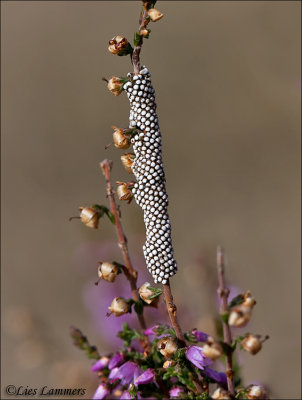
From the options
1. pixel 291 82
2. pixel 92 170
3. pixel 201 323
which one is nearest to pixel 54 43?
pixel 92 170

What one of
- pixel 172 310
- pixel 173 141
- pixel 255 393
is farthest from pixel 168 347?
pixel 173 141

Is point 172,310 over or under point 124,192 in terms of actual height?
under

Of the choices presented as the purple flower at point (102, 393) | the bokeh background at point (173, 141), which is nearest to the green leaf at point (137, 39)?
the purple flower at point (102, 393)

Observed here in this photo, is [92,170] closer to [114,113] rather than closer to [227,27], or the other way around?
[114,113]

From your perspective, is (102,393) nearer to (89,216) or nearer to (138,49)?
(89,216)

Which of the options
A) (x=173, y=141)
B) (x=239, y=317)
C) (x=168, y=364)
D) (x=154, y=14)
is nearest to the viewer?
(x=239, y=317)

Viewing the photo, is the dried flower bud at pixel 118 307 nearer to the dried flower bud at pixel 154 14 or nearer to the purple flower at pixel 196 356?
the purple flower at pixel 196 356
